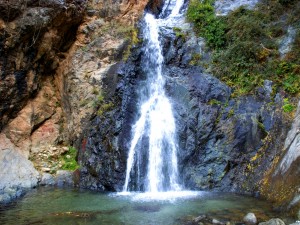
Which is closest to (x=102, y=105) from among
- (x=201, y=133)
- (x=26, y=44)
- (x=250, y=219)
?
(x=26, y=44)

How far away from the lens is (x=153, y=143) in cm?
1137

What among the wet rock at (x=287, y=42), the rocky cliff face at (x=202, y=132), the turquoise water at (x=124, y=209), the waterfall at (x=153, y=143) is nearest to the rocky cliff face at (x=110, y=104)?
the rocky cliff face at (x=202, y=132)

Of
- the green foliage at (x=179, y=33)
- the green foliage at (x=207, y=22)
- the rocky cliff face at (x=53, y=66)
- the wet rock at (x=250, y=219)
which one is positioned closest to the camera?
the wet rock at (x=250, y=219)

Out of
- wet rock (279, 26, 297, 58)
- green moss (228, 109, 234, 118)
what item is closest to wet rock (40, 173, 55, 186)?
green moss (228, 109, 234, 118)

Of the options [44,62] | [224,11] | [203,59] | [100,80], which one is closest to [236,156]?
[203,59]

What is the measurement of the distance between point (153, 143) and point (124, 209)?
3561 mm

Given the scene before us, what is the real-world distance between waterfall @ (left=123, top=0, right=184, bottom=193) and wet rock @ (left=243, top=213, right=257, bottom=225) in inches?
144

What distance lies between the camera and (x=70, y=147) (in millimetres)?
13359

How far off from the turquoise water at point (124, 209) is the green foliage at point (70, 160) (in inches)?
93.8

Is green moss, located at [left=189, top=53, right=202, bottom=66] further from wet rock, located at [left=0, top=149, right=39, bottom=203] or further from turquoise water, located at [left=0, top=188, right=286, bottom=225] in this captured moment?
wet rock, located at [left=0, top=149, right=39, bottom=203]

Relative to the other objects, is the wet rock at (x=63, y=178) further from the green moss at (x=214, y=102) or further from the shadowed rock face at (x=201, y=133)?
the green moss at (x=214, y=102)

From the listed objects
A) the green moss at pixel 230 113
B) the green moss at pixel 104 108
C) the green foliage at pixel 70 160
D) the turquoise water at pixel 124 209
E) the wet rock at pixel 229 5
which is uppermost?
the wet rock at pixel 229 5

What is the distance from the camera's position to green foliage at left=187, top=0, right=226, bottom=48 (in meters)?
13.9

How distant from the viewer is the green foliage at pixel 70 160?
40.5ft
